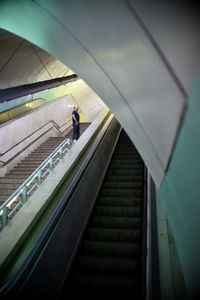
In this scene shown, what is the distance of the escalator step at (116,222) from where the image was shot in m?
5.26

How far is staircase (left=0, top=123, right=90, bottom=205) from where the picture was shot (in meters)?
7.05

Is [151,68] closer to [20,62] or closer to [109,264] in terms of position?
[109,264]

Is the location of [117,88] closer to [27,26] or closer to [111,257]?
[27,26]

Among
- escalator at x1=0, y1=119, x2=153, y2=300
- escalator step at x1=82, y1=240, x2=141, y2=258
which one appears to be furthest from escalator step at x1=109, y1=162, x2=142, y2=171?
escalator step at x1=82, y1=240, x2=141, y2=258

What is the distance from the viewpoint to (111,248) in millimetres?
4707

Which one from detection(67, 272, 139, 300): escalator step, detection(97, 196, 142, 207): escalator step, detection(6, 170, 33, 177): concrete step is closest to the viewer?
detection(67, 272, 139, 300): escalator step

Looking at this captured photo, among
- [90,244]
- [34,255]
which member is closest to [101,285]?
[90,244]

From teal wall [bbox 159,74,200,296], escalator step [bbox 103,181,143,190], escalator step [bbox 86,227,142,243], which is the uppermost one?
escalator step [bbox 103,181,143,190]

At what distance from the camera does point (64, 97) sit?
1683 centimetres

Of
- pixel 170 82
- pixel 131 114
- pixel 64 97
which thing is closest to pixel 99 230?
pixel 131 114

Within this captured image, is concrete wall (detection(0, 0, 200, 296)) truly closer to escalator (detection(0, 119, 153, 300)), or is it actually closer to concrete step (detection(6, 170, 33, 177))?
escalator (detection(0, 119, 153, 300))

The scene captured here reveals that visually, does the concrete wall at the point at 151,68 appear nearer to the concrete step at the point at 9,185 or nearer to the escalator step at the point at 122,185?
the escalator step at the point at 122,185

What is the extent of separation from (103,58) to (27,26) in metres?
1.41

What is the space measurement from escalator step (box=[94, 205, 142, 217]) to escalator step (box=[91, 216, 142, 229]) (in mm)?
286
